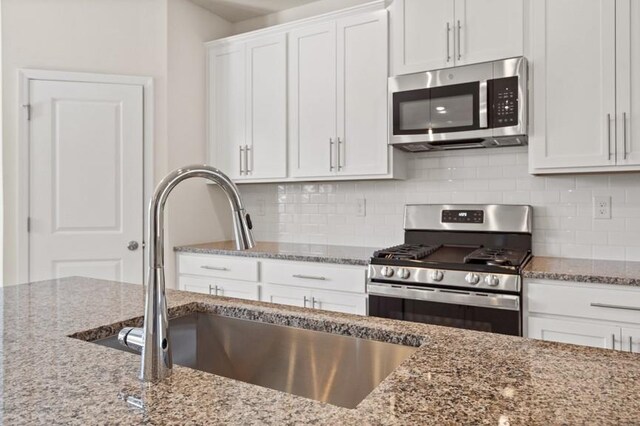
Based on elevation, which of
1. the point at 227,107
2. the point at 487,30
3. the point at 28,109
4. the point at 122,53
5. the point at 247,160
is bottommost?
the point at 247,160

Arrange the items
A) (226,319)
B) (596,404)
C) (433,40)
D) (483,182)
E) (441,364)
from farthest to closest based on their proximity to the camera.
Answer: (483,182) < (433,40) < (226,319) < (441,364) < (596,404)

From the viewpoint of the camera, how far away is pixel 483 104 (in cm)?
245

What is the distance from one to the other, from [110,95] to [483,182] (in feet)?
8.80

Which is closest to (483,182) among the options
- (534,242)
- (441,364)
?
(534,242)

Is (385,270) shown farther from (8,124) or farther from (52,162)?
(8,124)

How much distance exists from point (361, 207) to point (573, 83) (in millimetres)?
1526

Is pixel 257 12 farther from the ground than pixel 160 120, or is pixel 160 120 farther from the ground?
pixel 257 12

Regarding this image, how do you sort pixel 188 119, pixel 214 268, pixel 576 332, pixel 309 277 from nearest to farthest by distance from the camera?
pixel 576 332 < pixel 309 277 < pixel 214 268 < pixel 188 119

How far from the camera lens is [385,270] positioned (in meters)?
2.41

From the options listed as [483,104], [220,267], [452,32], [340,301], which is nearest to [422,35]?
[452,32]

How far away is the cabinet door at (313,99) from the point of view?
9.95 feet

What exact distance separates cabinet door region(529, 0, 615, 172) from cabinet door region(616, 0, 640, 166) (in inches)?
1.2

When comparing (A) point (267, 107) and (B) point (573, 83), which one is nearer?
(B) point (573, 83)

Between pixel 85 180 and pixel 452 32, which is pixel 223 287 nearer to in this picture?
pixel 85 180
